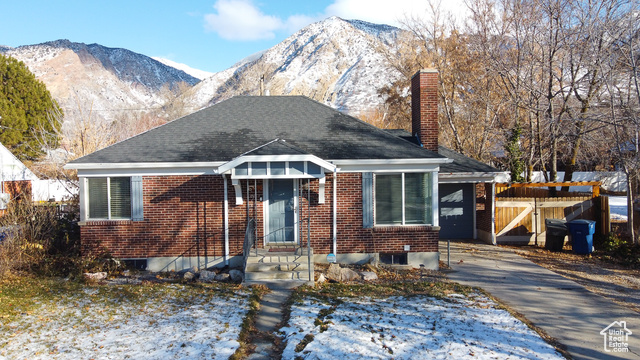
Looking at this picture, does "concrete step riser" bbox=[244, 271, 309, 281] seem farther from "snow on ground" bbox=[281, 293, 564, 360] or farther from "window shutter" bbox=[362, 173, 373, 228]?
"window shutter" bbox=[362, 173, 373, 228]

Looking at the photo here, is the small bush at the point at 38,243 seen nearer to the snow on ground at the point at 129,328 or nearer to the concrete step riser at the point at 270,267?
the snow on ground at the point at 129,328

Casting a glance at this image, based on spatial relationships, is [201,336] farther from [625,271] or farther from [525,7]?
[525,7]

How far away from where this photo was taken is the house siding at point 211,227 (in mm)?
10664

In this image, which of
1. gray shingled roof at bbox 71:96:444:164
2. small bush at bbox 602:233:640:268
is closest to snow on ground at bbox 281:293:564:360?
gray shingled roof at bbox 71:96:444:164

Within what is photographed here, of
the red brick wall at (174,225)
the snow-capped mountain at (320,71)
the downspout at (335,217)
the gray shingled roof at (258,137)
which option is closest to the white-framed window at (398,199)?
the gray shingled roof at (258,137)

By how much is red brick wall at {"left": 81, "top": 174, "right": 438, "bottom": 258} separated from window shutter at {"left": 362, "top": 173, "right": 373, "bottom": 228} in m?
0.11

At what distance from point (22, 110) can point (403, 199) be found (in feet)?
106

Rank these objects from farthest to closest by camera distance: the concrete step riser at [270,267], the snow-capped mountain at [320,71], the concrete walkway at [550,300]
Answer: the snow-capped mountain at [320,71] → the concrete step riser at [270,267] → the concrete walkway at [550,300]

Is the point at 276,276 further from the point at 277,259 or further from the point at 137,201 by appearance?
the point at 137,201

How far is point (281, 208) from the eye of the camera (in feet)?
36.2

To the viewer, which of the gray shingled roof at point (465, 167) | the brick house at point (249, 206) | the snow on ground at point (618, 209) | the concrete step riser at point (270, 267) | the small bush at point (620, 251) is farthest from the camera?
the snow on ground at point (618, 209)

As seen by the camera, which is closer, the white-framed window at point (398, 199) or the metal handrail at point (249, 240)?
the metal handrail at point (249, 240)

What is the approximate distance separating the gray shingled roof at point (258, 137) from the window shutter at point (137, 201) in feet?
2.03

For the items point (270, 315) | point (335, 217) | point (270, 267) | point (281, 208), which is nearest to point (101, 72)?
point (281, 208)
